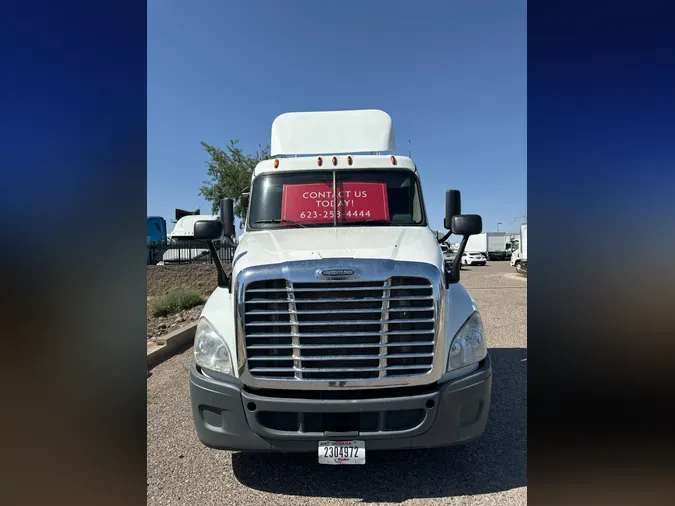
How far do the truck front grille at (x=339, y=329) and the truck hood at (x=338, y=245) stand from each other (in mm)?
271

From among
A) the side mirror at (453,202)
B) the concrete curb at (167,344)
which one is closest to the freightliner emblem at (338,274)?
the side mirror at (453,202)

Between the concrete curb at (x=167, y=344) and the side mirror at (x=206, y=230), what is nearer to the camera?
the side mirror at (x=206, y=230)

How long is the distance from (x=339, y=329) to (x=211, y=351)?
1.08 meters

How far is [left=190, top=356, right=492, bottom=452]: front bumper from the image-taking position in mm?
2545

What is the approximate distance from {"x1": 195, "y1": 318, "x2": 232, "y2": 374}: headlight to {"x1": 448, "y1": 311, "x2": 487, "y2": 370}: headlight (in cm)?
178

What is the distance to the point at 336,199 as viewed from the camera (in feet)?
13.2

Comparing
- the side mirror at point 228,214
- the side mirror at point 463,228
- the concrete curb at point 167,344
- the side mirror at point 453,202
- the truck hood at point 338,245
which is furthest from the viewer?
the concrete curb at point 167,344

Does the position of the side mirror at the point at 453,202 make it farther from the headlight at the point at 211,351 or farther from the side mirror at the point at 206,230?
the headlight at the point at 211,351

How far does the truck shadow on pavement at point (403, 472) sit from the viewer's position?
8.91ft

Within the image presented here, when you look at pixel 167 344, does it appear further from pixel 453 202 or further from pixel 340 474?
pixel 453 202
